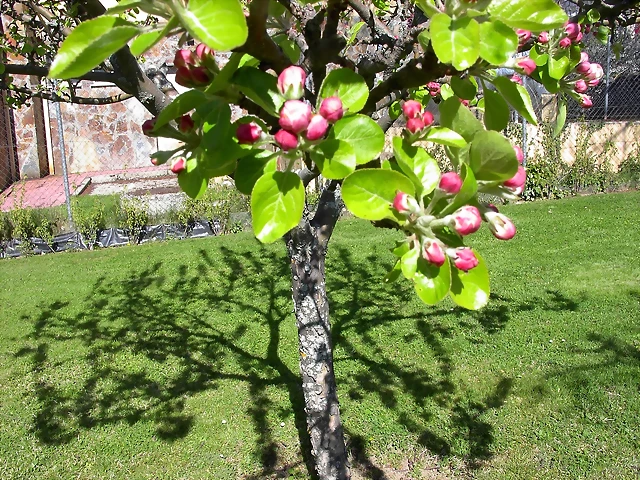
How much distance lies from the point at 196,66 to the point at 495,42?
397 millimetres

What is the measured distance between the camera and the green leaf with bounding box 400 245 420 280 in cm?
79

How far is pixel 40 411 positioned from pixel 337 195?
9.47 ft

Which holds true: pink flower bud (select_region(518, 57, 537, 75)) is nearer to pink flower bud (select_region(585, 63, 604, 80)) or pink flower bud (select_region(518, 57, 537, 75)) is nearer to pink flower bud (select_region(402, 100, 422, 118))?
pink flower bud (select_region(402, 100, 422, 118))

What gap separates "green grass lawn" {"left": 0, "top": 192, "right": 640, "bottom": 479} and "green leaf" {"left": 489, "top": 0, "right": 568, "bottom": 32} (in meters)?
2.83

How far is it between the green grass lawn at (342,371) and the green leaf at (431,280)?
2.61 m

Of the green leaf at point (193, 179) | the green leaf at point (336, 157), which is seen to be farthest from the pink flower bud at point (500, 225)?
the green leaf at point (193, 179)

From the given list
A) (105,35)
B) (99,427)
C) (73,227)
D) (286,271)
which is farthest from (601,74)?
(73,227)

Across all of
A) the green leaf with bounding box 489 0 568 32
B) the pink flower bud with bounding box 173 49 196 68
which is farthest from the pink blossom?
the pink flower bud with bounding box 173 49 196 68

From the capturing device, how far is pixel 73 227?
7879 millimetres

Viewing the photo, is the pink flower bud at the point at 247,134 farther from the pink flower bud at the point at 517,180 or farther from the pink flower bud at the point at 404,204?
the pink flower bud at the point at 517,180

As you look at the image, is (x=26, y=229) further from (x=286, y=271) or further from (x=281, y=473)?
(x=281, y=473)

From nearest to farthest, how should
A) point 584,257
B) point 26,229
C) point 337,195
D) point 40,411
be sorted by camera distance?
1. point 337,195
2. point 40,411
3. point 584,257
4. point 26,229

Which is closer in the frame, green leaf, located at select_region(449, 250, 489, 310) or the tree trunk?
green leaf, located at select_region(449, 250, 489, 310)

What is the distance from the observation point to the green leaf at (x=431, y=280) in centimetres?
79
